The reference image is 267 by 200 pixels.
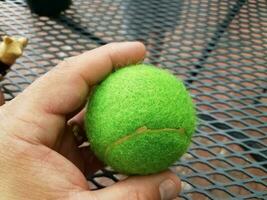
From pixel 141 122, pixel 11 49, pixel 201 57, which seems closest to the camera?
pixel 141 122

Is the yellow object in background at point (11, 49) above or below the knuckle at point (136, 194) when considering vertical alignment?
above

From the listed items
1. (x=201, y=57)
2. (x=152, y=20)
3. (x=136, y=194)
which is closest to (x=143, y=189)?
(x=136, y=194)

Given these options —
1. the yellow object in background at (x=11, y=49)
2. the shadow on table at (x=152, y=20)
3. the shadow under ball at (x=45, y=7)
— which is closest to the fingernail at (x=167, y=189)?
the yellow object in background at (x=11, y=49)

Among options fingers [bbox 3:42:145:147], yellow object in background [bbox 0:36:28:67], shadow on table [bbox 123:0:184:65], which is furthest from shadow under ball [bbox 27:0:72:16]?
fingers [bbox 3:42:145:147]

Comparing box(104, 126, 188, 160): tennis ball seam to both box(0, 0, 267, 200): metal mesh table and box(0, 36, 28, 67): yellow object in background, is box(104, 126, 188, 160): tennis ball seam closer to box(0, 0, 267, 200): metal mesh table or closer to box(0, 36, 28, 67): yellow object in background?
box(0, 0, 267, 200): metal mesh table

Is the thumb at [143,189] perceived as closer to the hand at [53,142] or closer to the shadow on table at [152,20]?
the hand at [53,142]

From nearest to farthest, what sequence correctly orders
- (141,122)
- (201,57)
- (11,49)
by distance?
(141,122), (11,49), (201,57)

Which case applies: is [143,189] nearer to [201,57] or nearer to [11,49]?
[11,49]
